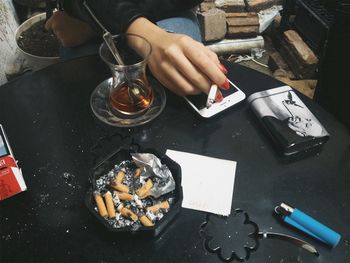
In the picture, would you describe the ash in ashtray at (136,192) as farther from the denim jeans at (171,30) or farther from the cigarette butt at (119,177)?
the denim jeans at (171,30)

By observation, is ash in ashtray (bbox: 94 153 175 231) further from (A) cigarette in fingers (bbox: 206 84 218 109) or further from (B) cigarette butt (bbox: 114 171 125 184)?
(A) cigarette in fingers (bbox: 206 84 218 109)

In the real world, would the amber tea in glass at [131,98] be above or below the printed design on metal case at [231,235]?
above

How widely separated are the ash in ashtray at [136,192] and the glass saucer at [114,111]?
10 cm

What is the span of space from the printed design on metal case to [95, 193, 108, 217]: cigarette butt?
15 centimetres

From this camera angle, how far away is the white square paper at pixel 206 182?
54cm

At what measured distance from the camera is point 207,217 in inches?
20.7

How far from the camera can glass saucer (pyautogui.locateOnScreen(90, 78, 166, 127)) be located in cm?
65

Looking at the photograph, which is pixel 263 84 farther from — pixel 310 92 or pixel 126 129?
pixel 310 92

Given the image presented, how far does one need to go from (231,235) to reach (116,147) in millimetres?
250

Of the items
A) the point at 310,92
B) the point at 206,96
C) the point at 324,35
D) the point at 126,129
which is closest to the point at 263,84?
the point at 206,96

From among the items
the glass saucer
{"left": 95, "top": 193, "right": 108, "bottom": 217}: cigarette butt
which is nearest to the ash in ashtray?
{"left": 95, "top": 193, "right": 108, "bottom": 217}: cigarette butt

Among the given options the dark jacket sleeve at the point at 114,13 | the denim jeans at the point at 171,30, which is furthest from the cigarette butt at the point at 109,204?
the denim jeans at the point at 171,30

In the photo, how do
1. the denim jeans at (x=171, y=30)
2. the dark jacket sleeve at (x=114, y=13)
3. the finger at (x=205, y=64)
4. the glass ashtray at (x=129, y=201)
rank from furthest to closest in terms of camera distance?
the denim jeans at (x=171, y=30) → the dark jacket sleeve at (x=114, y=13) → the finger at (x=205, y=64) → the glass ashtray at (x=129, y=201)

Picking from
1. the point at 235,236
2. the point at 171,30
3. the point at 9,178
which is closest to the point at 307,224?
the point at 235,236
